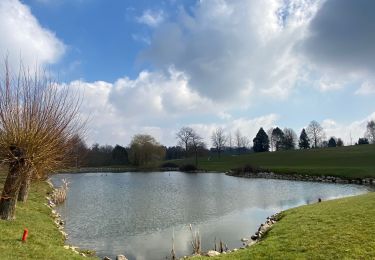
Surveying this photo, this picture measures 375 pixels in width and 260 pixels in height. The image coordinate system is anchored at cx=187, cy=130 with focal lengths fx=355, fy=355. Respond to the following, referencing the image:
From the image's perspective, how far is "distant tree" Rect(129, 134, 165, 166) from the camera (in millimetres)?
127000

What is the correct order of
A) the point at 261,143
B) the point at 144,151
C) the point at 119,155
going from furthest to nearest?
the point at 119,155 < the point at 261,143 < the point at 144,151

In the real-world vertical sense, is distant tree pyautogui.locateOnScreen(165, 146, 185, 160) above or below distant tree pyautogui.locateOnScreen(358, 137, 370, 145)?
below

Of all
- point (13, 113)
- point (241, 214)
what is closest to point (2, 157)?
point (13, 113)

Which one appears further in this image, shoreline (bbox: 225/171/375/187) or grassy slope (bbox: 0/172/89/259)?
shoreline (bbox: 225/171/375/187)

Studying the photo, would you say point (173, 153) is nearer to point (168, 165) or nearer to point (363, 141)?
point (168, 165)

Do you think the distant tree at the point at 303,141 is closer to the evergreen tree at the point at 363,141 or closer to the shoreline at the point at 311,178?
the evergreen tree at the point at 363,141

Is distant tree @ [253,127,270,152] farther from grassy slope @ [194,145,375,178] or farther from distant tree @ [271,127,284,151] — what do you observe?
grassy slope @ [194,145,375,178]

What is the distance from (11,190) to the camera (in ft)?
55.2

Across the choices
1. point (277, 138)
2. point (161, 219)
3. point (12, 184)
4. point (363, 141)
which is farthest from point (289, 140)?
point (12, 184)

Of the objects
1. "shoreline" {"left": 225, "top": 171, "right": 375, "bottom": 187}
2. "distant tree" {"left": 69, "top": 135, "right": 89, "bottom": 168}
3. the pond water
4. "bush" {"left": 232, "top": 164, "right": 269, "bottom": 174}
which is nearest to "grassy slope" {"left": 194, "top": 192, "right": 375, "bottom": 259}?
the pond water

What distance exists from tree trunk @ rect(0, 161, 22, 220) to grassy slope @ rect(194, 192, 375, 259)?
1031 centimetres

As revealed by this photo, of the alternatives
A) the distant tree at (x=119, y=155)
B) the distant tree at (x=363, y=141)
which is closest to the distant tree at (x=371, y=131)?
the distant tree at (x=363, y=141)

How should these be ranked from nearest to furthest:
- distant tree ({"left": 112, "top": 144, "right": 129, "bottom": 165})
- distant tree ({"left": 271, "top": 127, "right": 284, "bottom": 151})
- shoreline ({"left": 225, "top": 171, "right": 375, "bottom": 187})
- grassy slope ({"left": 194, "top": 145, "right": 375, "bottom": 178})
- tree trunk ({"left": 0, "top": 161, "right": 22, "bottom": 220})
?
tree trunk ({"left": 0, "top": 161, "right": 22, "bottom": 220})
shoreline ({"left": 225, "top": 171, "right": 375, "bottom": 187})
grassy slope ({"left": 194, "top": 145, "right": 375, "bottom": 178})
distant tree ({"left": 271, "top": 127, "right": 284, "bottom": 151})
distant tree ({"left": 112, "top": 144, "right": 129, "bottom": 165})

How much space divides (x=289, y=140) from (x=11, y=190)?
142918 millimetres
